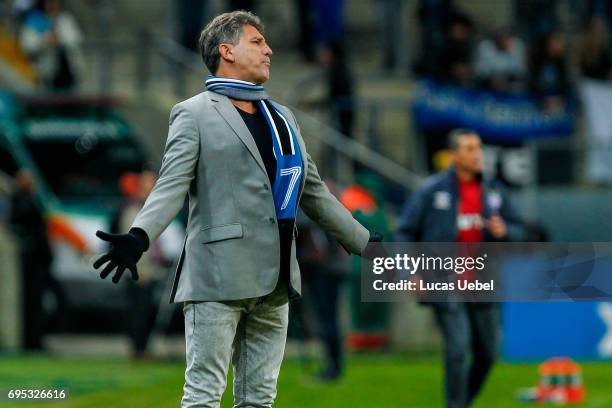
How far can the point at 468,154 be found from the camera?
11.4m

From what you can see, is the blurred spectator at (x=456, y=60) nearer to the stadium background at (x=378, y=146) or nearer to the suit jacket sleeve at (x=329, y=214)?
the stadium background at (x=378, y=146)

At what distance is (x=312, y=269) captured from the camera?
1575 cm

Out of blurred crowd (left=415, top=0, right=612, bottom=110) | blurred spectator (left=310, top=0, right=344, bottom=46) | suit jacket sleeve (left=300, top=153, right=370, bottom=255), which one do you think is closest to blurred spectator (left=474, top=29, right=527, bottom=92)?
blurred crowd (left=415, top=0, right=612, bottom=110)

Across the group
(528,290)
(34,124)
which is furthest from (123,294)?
(528,290)

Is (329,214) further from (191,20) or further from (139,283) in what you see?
(191,20)

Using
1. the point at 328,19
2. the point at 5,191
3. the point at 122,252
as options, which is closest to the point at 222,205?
the point at 122,252

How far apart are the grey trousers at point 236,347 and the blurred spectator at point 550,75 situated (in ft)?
44.7

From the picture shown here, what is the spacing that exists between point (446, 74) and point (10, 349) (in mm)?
6613

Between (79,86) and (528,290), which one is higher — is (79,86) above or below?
above

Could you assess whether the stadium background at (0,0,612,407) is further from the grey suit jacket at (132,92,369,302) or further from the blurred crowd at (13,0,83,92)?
the grey suit jacket at (132,92,369,302)

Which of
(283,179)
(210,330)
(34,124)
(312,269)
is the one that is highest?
(34,124)

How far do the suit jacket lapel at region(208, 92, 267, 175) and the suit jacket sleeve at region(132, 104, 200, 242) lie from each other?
160 mm

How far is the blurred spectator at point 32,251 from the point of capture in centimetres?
1930

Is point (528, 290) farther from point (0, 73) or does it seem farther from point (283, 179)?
point (0, 73)
